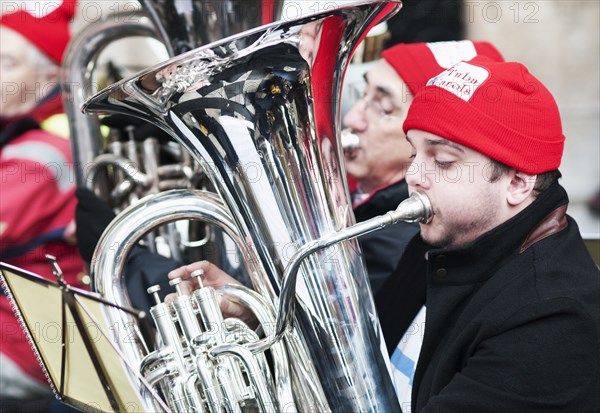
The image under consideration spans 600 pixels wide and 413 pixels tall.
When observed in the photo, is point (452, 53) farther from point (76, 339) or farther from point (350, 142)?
point (76, 339)

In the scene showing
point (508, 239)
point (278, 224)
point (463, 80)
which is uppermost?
point (463, 80)

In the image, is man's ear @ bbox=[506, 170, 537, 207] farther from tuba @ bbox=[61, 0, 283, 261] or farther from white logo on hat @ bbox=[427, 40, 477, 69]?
tuba @ bbox=[61, 0, 283, 261]

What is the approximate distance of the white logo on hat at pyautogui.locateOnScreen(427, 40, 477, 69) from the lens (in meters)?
2.33

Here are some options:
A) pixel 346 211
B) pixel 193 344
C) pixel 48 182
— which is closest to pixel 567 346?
pixel 346 211

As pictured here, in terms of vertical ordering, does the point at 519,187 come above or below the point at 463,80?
below

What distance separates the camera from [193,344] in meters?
1.67

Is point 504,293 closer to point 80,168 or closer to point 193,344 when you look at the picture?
point 193,344

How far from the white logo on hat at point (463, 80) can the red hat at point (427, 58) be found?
2.14ft

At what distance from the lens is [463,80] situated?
1622 mm

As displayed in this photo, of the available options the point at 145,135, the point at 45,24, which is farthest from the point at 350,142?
the point at 45,24

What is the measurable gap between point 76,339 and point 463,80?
2.60ft

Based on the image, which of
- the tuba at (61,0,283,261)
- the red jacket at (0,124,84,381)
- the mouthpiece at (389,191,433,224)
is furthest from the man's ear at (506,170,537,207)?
the red jacket at (0,124,84,381)

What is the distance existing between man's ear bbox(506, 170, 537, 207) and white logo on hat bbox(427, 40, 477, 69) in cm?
77

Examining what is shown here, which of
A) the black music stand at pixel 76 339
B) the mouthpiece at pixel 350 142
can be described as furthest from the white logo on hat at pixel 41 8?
the black music stand at pixel 76 339
